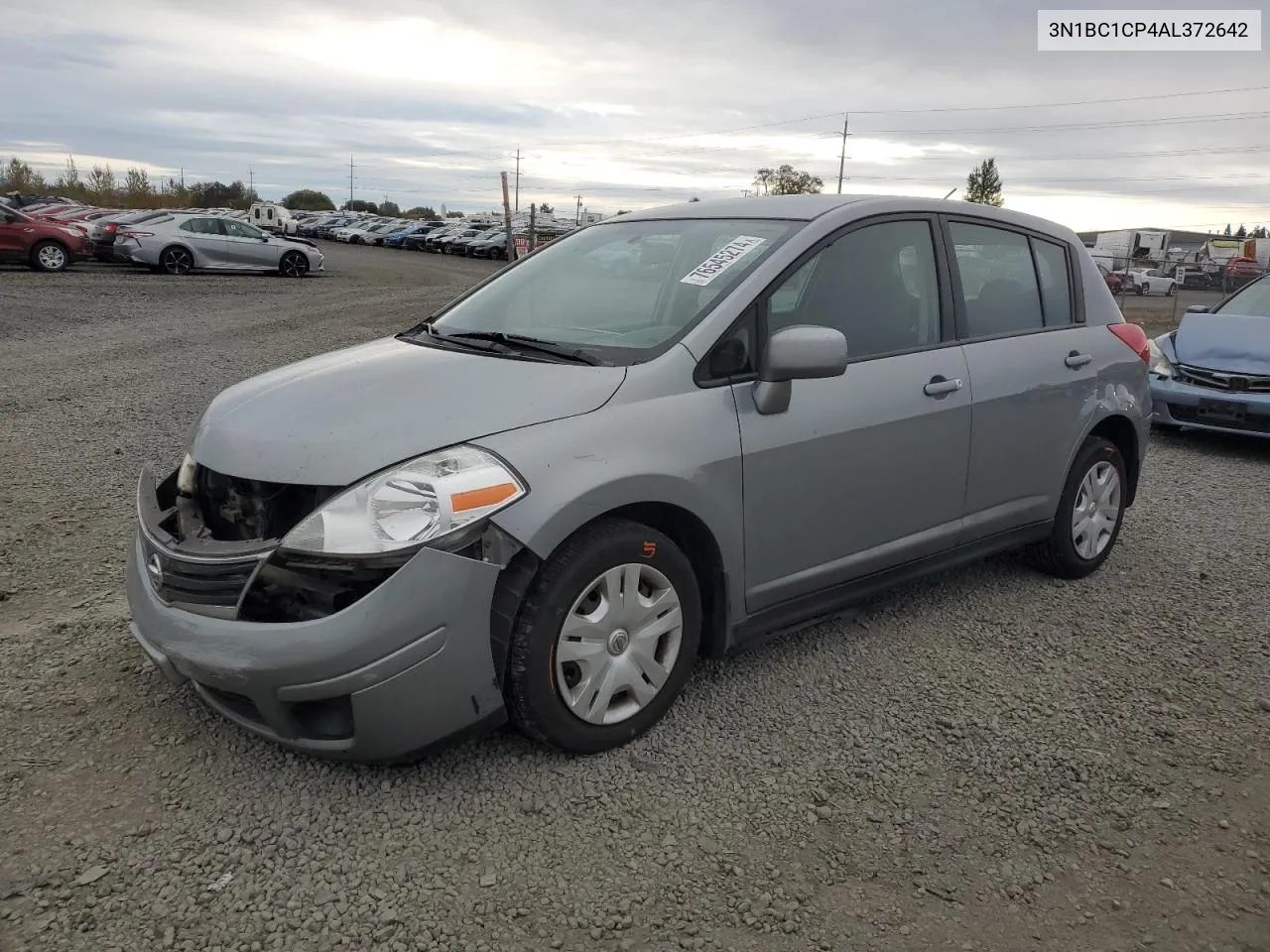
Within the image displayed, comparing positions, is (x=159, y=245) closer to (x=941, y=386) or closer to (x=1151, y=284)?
(x=941, y=386)

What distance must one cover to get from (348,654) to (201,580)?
0.52 meters

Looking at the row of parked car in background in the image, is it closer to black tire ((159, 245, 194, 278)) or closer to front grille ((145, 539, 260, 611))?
black tire ((159, 245, 194, 278))

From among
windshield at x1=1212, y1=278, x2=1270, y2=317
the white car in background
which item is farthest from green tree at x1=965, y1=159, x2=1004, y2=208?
windshield at x1=1212, y1=278, x2=1270, y2=317

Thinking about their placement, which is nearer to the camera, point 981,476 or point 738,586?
point 738,586

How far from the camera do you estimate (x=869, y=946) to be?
2359 millimetres

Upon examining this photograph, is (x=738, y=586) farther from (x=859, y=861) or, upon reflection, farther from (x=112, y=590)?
(x=112, y=590)

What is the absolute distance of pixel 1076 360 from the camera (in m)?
4.55

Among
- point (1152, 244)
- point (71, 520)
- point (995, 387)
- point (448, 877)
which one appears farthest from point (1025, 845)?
point (1152, 244)

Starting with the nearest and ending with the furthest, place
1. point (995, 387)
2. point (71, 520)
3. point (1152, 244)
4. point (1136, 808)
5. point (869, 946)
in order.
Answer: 1. point (869, 946)
2. point (1136, 808)
3. point (995, 387)
4. point (71, 520)
5. point (1152, 244)

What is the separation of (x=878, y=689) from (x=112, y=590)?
3.21 metres

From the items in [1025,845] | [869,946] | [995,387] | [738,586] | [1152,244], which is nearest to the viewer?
[869,946]

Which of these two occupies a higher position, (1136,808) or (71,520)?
(71,520)

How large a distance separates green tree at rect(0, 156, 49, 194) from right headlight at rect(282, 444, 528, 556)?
90.9 meters

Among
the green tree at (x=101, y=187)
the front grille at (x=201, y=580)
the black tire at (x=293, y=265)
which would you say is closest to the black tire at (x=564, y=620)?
the front grille at (x=201, y=580)
